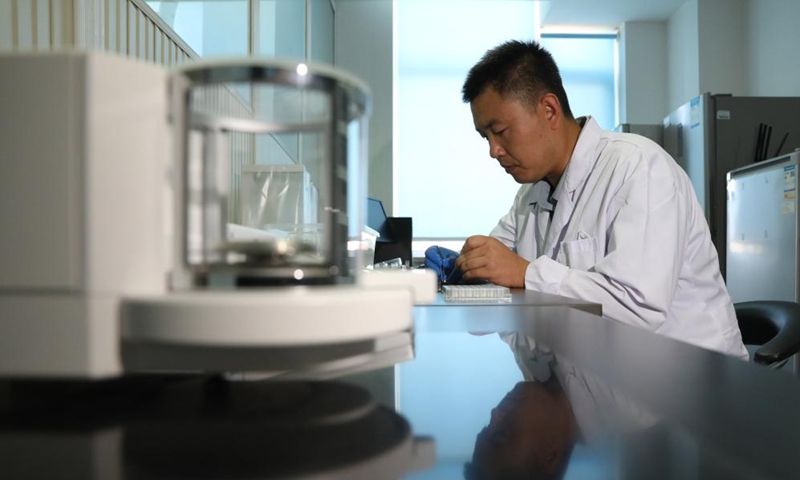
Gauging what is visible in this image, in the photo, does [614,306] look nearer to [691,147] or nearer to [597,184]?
[597,184]

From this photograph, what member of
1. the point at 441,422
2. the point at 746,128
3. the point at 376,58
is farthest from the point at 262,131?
the point at 376,58

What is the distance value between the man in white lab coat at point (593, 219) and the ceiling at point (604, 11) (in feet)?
8.60

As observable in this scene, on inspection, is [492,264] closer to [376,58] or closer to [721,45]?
[376,58]

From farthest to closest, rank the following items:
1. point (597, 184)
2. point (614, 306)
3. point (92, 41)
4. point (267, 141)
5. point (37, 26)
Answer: point (267, 141) < point (597, 184) < point (614, 306) < point (92, 41) < point (37, 26)

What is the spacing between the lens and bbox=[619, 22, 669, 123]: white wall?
4105 mm

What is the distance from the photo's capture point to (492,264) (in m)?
1.20

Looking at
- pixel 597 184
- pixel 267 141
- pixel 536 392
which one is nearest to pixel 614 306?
pixel 597 184

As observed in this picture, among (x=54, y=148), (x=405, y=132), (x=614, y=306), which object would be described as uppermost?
(x=405, y=132)

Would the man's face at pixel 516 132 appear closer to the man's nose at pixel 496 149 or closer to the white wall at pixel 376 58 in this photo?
the man's nose at pixel 496 149

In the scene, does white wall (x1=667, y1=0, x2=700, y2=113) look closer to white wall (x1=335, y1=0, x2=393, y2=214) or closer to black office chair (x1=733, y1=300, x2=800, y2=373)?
white wall (x1=335, y1=0, x2=393, y2=214)

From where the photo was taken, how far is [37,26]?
733 mm

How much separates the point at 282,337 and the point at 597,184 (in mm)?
1206

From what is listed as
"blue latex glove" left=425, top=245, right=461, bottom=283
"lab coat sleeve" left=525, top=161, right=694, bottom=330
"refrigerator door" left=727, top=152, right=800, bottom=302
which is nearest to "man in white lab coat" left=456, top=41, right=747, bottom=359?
"lab coat sleeve" left=525, top=161, right=694, bottom=330

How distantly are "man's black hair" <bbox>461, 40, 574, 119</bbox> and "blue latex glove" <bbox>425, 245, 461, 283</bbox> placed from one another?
393mm
